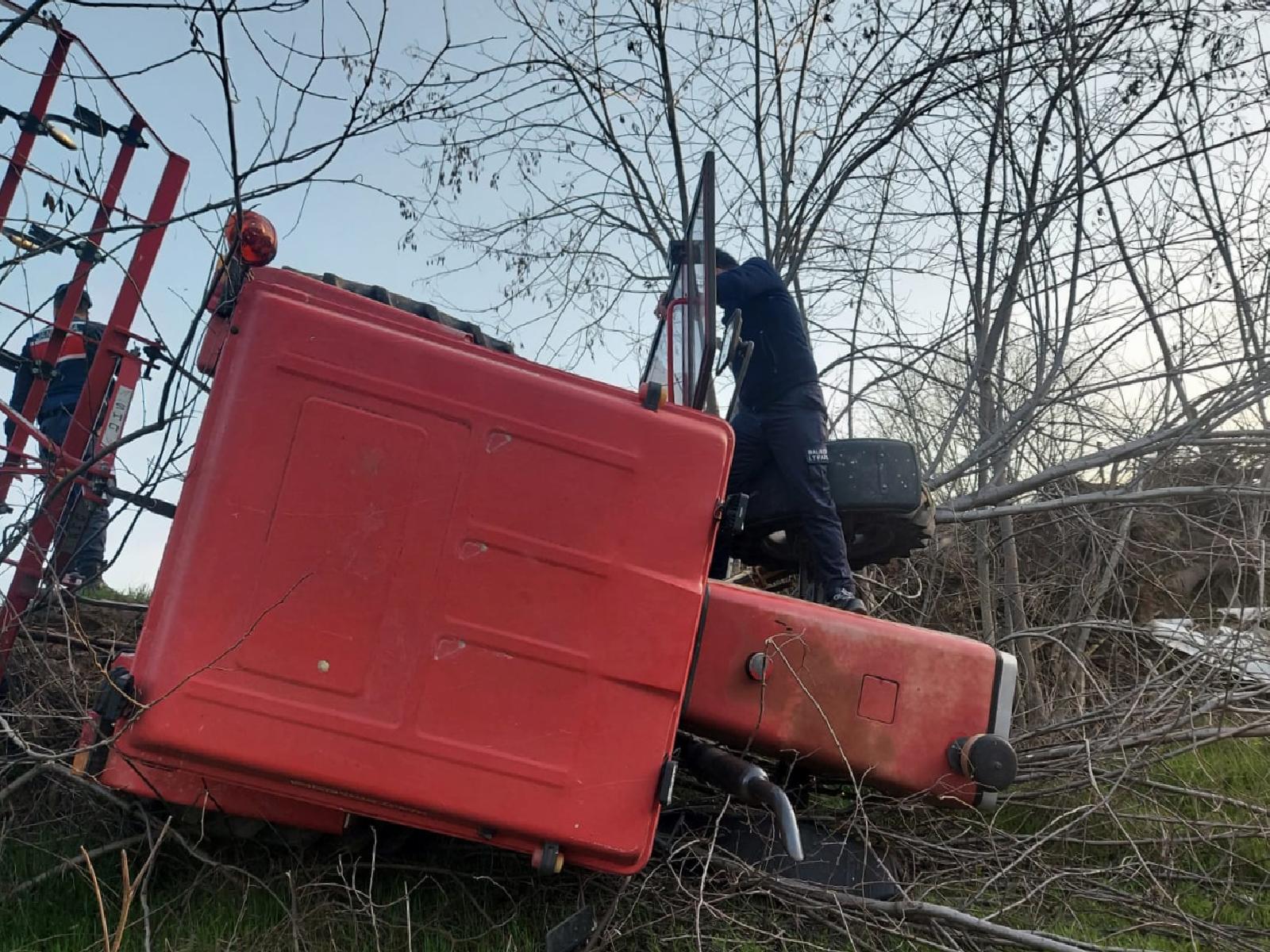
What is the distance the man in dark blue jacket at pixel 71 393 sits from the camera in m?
3.60

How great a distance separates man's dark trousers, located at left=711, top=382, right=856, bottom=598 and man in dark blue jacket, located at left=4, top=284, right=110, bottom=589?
92.5 inches

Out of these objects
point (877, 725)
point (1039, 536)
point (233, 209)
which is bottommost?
point (877, 725)

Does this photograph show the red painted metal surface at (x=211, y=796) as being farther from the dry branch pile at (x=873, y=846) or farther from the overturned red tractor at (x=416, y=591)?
the dry branch pile at (x=873, y=846)

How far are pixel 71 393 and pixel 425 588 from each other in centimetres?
348

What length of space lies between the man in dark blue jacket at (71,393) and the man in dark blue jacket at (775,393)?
2.38 metres

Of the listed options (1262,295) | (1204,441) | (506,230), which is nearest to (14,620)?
(506,230)

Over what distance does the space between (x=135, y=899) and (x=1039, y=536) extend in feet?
17.8

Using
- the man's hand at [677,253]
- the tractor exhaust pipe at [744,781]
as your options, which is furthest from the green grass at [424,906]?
the man's hand at [677,253]

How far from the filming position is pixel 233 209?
8.29ft

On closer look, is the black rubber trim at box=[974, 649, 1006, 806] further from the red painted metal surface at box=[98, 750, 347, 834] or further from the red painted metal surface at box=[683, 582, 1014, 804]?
the red painted metal surface at box=[98, 750, 347, 834]

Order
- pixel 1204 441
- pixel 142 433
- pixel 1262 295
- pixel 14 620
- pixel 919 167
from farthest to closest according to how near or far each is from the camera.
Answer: pixel 919 167
pixel 1262 295
pixel 1204 441
pixel 14 620
pixel 142 433

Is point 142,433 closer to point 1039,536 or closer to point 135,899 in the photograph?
point 135,899

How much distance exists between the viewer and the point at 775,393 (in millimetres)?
3793

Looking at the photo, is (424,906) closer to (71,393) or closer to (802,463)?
(802,463)
